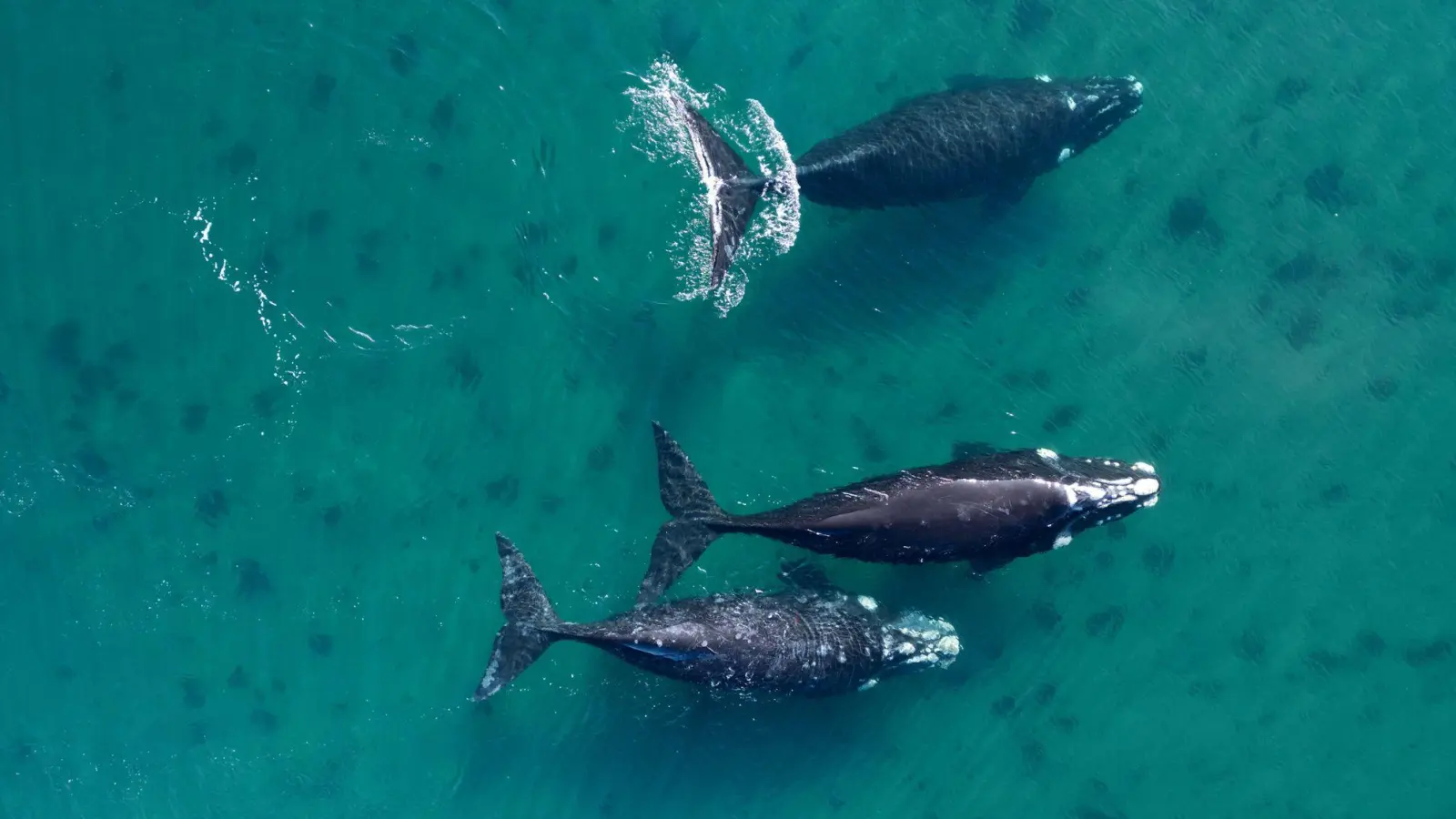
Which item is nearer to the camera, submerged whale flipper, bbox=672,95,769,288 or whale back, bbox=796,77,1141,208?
submerged whale flipper, bbox=672,95,769,288

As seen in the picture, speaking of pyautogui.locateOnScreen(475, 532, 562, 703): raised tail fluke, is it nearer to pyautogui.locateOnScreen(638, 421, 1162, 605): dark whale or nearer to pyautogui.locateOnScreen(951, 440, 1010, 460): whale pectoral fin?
pyautogui.locateOnScreen(638, 421, 1162, 605): dark whale

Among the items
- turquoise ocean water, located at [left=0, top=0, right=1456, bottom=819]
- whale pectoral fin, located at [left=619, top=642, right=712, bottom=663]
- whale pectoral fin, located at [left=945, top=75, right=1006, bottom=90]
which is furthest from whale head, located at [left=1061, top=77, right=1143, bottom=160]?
whale pectoral fin, located at [left=619, top=642, right=712, bottom=663]

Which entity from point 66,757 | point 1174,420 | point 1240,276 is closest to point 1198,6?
point 1240,276

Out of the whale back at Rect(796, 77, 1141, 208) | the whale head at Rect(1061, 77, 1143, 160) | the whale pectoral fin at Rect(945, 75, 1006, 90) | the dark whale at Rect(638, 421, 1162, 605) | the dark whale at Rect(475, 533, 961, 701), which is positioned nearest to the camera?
the dark whale at Rect(638, 421, 1162, 605)

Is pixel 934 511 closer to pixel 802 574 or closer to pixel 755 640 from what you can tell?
pixel 802 574

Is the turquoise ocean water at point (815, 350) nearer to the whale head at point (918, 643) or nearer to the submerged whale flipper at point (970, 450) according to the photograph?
the submerged whale flipper at point (970, 450)

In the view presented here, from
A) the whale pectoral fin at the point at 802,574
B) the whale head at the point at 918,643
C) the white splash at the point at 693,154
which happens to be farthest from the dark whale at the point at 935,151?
the whale head at the point at 918,643
